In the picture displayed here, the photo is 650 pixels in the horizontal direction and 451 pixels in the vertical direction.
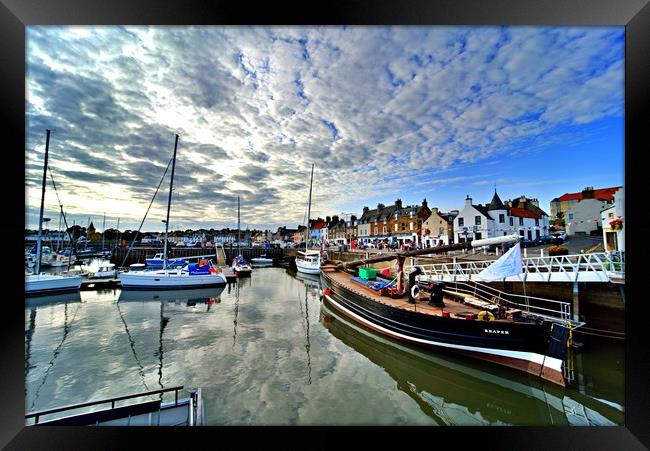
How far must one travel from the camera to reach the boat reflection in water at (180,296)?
1474cm

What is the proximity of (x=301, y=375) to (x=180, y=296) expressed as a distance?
13.4m

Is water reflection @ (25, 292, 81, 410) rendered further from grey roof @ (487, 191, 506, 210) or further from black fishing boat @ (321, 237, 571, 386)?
grey roof @ (487, 191, 506, 210)

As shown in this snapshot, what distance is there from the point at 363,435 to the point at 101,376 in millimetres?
6829

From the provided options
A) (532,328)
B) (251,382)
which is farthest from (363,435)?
(532,328)

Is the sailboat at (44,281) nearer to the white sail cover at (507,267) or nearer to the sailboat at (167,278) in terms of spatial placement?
the sailboat at (167,278)

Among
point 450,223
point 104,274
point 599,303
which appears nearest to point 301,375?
point 599,303

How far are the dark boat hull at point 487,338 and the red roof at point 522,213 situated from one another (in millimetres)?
22817

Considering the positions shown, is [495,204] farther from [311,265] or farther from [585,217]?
[311,265]

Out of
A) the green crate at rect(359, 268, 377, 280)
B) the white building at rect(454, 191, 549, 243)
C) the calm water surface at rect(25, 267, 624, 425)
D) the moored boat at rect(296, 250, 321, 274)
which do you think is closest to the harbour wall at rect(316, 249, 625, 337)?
the calm water surface at rect(25, 267, 624, 425)

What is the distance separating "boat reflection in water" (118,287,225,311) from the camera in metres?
14.7

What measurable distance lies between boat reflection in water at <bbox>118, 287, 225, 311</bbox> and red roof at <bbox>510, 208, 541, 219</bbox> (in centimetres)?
2683

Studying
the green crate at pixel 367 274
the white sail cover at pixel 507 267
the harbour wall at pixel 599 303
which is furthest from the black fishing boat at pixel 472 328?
the green crate at pixel 367 274

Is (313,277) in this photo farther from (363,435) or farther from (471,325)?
(363,435)
